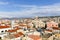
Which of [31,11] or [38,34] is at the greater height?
[31,11]

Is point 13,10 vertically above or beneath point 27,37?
above

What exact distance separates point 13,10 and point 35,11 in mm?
541

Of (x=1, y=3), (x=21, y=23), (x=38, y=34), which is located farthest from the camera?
(x=21, y=23)

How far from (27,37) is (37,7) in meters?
0.77

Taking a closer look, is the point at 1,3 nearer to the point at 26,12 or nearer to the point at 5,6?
the point at 5,6

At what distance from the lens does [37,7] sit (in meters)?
3.17

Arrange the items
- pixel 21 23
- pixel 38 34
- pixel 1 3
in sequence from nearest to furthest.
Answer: pixel 1 3, pixel 38 34, pixel 21 23

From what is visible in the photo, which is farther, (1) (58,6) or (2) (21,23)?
(2) (21,23)

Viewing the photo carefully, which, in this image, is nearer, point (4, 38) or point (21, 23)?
point (4, 38)

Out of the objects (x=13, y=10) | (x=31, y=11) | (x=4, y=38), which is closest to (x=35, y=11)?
(x=31, y=11)

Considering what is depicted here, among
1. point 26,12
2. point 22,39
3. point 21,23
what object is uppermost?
point 26,12

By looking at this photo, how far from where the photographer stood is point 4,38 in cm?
305

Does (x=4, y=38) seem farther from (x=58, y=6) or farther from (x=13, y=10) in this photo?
(x=58, y=6)

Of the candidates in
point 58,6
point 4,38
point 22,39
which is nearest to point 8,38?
point 4,38
